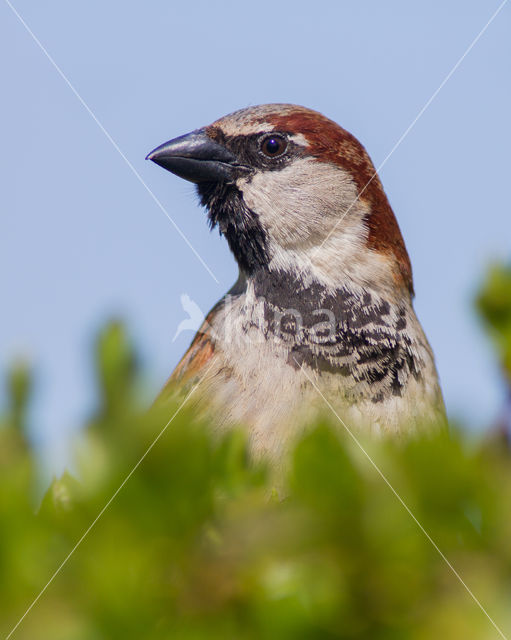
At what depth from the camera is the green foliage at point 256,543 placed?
0.94 metres

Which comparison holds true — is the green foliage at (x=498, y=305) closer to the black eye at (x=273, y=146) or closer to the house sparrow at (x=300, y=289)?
the house sparrow at (x=300, y=289)

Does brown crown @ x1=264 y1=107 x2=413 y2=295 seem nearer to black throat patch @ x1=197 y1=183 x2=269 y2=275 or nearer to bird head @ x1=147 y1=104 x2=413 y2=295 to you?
bird head @ x1=147 y1=104 x2=413 y2=295

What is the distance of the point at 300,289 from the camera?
13.0 ft

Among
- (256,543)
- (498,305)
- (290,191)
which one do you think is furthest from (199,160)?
(256,543)

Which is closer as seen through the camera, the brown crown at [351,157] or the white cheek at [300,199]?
the white cheek at [300,199]

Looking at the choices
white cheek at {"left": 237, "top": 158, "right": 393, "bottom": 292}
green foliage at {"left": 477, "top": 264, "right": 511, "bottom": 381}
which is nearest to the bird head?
white cheek at {"left": 237, "top": 158, "right": 393, "bottom": 292}

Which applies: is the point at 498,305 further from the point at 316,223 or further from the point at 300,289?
the point at 316,223

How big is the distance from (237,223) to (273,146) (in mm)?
504

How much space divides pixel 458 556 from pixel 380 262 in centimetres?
319

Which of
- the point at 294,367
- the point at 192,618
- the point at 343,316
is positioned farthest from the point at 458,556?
the point at 343,316

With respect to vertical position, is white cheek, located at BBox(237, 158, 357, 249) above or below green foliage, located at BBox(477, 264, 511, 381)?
below

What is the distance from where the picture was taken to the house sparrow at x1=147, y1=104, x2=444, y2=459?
3.47m

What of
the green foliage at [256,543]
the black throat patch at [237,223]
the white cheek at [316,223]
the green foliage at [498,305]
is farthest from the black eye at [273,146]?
the green foliage at [256,543]

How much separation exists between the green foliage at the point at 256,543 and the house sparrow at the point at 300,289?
217 centimetres
